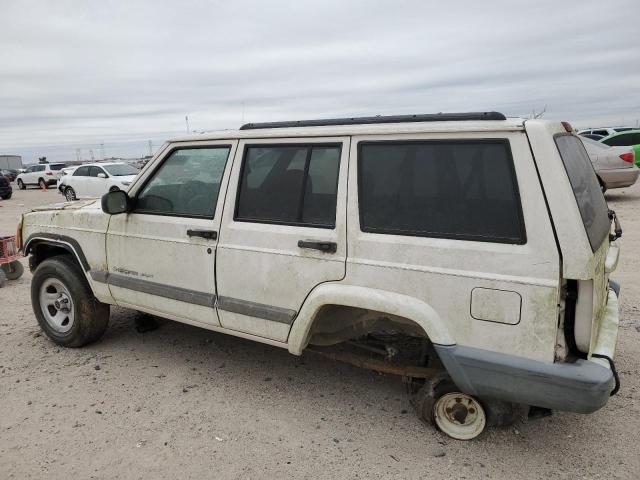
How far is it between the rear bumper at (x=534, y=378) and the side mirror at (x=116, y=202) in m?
2.56

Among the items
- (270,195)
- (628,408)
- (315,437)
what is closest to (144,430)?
(315,437)

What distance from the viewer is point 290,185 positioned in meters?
3.21

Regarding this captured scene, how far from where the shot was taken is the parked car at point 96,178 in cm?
1673

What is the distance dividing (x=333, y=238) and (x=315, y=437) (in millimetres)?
1240

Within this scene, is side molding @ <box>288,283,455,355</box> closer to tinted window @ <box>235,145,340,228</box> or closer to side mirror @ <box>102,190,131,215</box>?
tinted window @ <box>235,145,340,228</box>

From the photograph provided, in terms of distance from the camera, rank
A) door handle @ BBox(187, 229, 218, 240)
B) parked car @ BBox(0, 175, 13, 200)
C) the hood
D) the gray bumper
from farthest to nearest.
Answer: parked car @ BBox(0, 175, 13, 200) < the hood < door handle @ BBox(187, 229, 218, 240) < the gray bumper

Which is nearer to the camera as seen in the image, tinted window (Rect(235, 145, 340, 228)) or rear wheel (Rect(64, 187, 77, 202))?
tinted window (Rect(235, 145, 340, 228))

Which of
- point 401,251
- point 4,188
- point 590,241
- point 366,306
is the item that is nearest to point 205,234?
point 366,306

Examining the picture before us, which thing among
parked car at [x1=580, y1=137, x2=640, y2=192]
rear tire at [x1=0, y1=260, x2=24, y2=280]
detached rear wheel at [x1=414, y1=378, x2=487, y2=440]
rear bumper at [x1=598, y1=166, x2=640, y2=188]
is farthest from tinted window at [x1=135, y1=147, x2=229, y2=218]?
rear bumper at [x1=598, y1=166, x2=640, y2=188]

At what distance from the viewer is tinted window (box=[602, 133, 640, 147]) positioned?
50.9ft

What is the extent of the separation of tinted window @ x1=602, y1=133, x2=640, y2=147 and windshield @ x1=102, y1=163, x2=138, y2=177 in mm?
15648

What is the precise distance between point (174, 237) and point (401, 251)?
174 cm

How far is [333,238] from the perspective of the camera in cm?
294

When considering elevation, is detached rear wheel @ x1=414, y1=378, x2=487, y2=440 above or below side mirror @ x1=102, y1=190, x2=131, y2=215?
below
